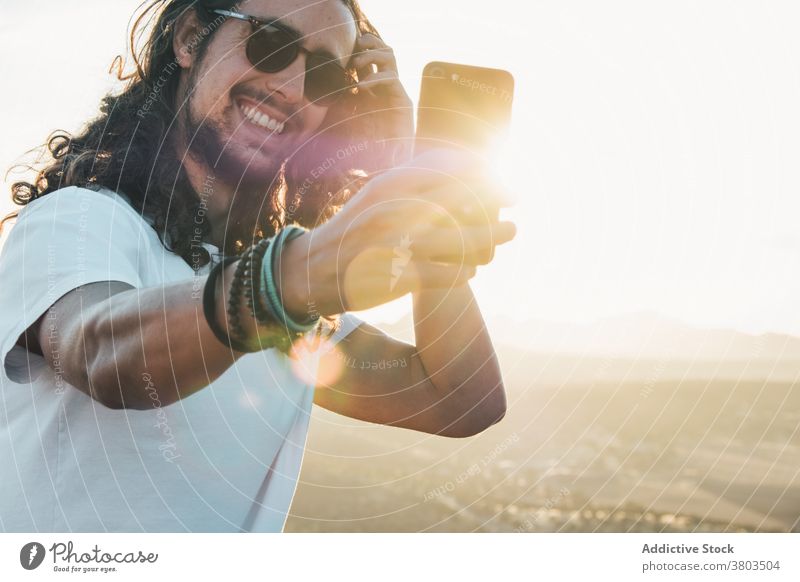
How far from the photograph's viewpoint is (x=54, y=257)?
848 millimetres

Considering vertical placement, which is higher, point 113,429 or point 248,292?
point 248,292

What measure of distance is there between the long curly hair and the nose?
11 cm

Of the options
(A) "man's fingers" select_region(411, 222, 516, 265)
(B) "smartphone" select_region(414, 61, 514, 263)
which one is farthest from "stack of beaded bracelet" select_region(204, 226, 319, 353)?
(B) "smartphone" select_region(414, 61, 514, 263)

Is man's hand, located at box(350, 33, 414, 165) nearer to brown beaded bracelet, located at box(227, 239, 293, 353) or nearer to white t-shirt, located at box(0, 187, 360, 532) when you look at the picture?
white t-shirt, located at box(0, 187, 360, 532)

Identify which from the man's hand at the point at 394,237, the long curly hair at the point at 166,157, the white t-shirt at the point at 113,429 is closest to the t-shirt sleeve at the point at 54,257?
the white t-shirt at the point at 113,429

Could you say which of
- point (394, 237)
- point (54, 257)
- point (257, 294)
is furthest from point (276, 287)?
point (54, 257)

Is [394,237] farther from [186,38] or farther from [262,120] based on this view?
[186,38]

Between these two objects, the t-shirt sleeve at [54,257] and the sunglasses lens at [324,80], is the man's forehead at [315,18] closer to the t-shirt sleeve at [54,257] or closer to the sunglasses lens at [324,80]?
the sunglasses lens at [324,80]

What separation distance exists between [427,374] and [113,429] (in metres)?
0.51

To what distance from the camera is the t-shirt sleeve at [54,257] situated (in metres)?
0.83
